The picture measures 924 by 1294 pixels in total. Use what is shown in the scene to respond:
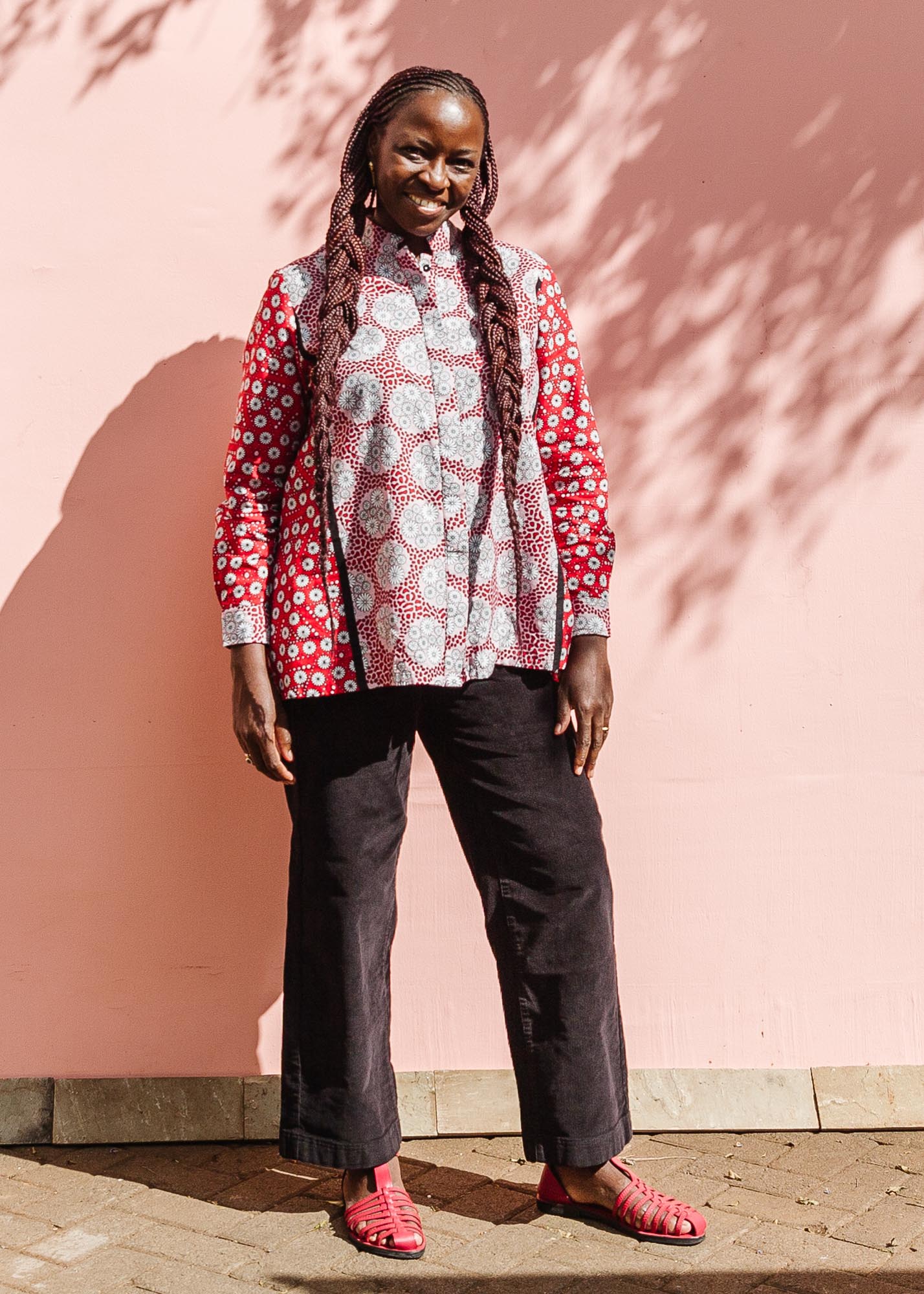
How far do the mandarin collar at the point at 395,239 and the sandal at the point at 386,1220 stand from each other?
203 cm

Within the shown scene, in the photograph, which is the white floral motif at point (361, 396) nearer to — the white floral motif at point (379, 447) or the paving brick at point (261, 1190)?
the white floral motif at point (379, 447)

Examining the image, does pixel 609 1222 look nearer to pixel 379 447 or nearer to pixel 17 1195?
pixel 17 1195

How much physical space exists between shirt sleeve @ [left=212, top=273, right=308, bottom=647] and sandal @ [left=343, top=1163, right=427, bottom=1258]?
1272mm

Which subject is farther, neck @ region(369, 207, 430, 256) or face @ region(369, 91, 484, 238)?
neck @ region(369, 207, 430, 256)

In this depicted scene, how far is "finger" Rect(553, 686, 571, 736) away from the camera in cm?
296

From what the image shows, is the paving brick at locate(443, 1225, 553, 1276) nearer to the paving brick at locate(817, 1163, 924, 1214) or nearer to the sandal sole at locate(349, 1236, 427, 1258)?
the sandal sole at locate(349, 1236, 427, 1258)

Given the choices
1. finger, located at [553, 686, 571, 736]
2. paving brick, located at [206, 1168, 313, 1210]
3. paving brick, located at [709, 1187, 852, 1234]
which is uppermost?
finger, located at [553, 686, 571, 736]

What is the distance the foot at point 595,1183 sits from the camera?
9.82 feet

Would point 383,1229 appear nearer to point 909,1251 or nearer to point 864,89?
point 909,1251

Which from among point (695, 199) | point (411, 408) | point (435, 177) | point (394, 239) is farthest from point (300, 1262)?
point (695, 199)

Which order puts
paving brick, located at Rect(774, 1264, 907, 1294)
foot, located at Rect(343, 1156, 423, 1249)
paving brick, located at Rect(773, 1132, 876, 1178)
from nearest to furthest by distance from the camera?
1. paving brick, located at Rect(774, 1264, 907, 1294)
2. foot, located at Rect(343, 1156, 423, 1249)
3. paving brick, located at Rect(773, 1132, 876, 1178)

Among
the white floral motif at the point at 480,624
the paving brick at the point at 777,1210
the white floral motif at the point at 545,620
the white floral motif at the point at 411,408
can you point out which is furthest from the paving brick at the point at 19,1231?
the white floral motif at the point at 411,408

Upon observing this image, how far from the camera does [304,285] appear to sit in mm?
2902

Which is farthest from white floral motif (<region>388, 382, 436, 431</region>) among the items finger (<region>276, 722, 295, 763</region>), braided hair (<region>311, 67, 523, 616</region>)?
finger (<region>276, 722, 295, 763</region>)
